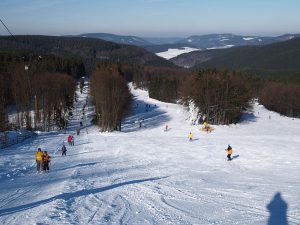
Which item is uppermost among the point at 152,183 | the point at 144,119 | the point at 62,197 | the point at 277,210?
the point at 62,197

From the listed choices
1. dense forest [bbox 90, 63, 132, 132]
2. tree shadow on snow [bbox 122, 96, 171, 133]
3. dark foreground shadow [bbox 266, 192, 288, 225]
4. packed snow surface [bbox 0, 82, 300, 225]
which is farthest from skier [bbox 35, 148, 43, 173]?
tree shadow on snow [bbox 122, 96, 171, 133]

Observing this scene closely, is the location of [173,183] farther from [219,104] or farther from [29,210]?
[219,104]

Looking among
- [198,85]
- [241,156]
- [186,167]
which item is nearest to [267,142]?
[241,156]

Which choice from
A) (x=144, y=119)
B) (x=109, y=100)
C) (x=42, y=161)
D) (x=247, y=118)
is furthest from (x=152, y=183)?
(x=144, y=119)

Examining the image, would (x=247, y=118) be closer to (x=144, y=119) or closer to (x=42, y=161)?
(x=144, y=119)

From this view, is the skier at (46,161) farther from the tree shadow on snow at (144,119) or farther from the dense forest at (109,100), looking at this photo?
the tree shadow on snow at (144,119)
